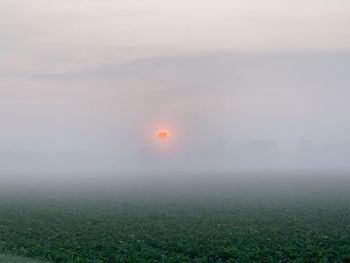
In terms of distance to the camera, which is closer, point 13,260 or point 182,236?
point 13,260

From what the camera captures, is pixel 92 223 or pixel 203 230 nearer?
pixel 203 230

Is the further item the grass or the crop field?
the crop field

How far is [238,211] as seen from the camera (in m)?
47.8

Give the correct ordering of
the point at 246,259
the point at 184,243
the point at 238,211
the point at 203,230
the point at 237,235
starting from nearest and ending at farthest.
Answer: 1. the point at 246,259
2. the point at 184,243
3. the point at 237,235
4. the point at 203,230
5. the point at 238,211

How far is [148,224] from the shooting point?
37594 millimetres

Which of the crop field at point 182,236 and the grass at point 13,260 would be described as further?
the crop field at point 182,236

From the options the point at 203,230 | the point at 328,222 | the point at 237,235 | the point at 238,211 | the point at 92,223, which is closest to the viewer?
the point at 237,235

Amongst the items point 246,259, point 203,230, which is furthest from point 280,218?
point 246,259

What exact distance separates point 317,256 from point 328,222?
1409cm

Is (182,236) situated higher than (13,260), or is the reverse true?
(182,236)

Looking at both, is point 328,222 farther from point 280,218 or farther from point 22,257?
point 22,257

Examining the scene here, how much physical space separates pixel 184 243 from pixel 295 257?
7.28 metres

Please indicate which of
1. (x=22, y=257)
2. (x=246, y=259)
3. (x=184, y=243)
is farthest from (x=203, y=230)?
(x=22, y=257)

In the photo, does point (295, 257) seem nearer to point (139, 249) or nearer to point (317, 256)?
point (317, 256)
